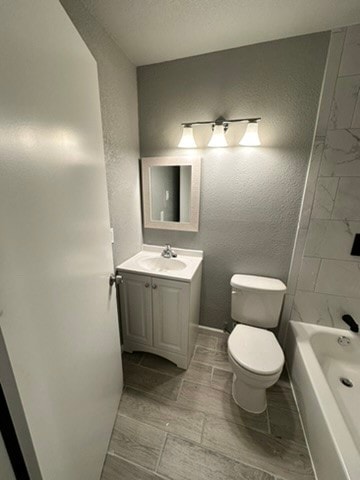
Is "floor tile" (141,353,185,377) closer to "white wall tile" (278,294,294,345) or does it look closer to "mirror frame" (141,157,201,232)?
"white wall tile" (278,294,294,345)

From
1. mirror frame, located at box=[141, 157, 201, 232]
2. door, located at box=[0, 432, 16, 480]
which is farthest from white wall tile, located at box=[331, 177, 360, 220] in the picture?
door, located at box=[0, 432, 16, 480]

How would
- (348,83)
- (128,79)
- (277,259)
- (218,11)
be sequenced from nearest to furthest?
(218,11) < (348,83) < (128,79) < (277,259)

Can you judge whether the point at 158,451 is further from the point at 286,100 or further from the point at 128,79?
the point at 128,79

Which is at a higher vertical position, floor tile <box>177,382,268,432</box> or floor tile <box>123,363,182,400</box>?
floor tile <box>123,363,182,400</box>

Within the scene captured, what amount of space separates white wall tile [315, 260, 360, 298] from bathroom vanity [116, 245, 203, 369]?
0.93 meters

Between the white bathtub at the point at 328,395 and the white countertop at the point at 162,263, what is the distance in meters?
0.91

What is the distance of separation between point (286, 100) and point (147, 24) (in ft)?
3.19

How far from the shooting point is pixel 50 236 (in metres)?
0.62

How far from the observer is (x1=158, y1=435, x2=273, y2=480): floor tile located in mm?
1031

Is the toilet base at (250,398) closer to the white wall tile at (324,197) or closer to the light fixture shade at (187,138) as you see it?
the white wall tile at (324,197)

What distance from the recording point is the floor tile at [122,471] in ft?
3.36

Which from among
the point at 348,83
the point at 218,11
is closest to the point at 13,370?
the point at 218,11

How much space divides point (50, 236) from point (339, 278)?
1.79 meters

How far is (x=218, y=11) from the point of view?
42.9 inches
